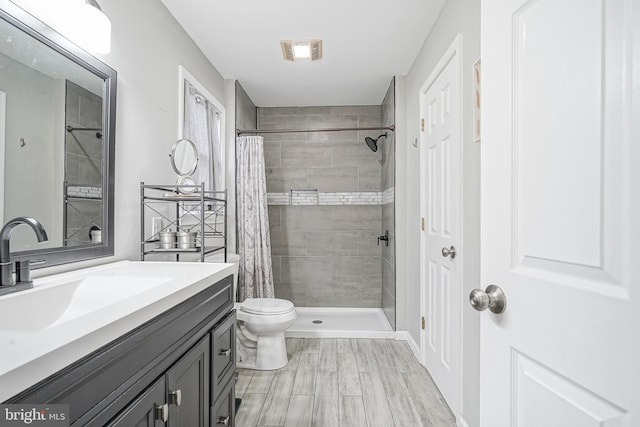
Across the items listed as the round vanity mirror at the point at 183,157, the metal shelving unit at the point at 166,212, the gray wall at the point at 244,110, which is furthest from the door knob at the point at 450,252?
the gray wall at the point at 244,110

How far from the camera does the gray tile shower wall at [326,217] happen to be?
3.86m

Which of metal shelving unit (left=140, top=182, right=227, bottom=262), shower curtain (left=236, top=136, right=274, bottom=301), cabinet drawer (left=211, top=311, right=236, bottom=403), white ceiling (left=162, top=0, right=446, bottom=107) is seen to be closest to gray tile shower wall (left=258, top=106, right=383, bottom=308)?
white ceiling (left=162, top=0, right=446, bottom=107)

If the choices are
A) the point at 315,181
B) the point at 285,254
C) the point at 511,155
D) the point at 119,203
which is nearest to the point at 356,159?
the point at 315,181

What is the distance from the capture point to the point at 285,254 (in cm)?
389

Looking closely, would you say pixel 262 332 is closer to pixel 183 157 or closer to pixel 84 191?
pixel 183 157

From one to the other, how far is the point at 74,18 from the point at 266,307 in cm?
197

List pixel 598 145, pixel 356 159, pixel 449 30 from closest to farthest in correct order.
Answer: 1. pixel 598 145
2. pixel 449 30
3. pixel 356 159

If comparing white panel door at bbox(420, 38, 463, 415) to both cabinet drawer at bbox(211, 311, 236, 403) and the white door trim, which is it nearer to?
cabinet drawer at bbox(211, 311, 236, 403)

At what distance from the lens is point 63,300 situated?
106 centimetres

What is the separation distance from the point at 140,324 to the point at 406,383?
1.98 m

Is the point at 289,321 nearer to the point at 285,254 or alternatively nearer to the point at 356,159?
the point at 285,254

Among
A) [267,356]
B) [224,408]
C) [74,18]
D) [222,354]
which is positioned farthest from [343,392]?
[74,18]

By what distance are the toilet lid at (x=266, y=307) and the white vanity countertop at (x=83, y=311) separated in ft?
3.48

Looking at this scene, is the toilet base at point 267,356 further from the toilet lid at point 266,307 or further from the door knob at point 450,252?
the door knob at point 450,252
